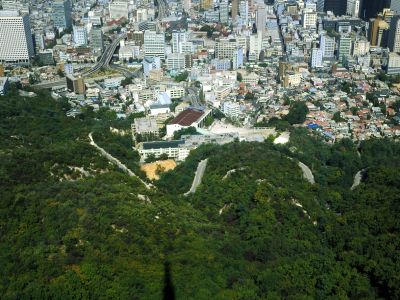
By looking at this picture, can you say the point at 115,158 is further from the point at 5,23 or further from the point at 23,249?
the point at 5,23

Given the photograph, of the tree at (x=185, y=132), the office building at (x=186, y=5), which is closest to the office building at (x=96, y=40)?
the office building at (x=186, y=5)

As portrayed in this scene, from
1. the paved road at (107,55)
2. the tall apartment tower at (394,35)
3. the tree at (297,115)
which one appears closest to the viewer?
the tree at (297,115)

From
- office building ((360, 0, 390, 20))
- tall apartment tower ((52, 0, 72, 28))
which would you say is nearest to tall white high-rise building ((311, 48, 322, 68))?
office building ((360, 0, 390, 20))

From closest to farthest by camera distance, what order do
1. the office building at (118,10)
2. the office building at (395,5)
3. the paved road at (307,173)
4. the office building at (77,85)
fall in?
the paved road at (307,173)
the office building at (77,85)
the office building at (395,5)
the office building at (118,10)

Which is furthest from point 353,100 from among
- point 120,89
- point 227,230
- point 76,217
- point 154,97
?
point 76,217

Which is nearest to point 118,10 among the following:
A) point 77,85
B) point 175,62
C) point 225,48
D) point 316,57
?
point 225,48

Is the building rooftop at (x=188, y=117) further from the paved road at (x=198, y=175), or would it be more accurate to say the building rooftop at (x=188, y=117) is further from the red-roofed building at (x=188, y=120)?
the paved road at (x=198, y=175)
